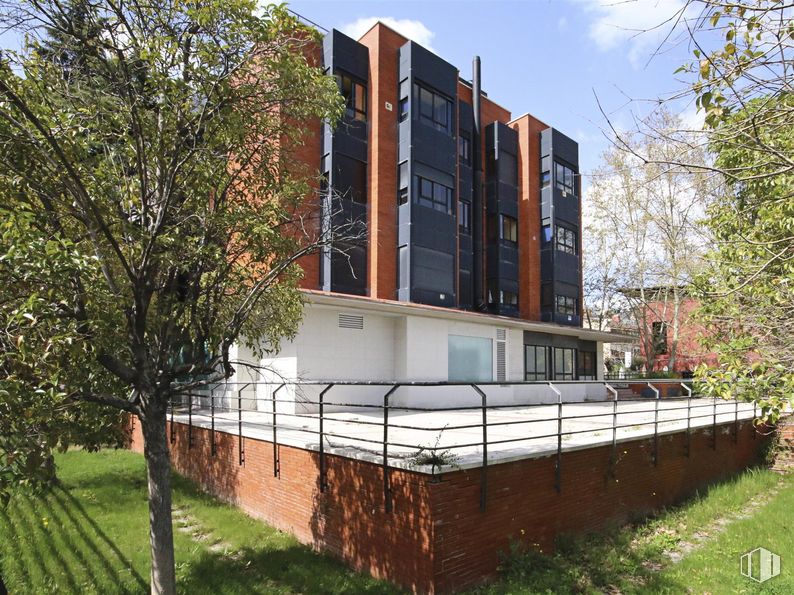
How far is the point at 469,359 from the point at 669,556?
1240cm

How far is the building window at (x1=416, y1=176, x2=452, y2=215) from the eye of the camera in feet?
72.9

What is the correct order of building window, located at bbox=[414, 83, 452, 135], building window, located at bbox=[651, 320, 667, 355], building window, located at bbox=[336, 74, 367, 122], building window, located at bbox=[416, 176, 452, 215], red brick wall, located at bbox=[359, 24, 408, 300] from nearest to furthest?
building window, located at bbox=[336, 74, 367, 122] → red brick wall, located at bbox=[359, 24, 408, 300] → building window, located at bbox=[416, 176, 452, 215] → building window, located at bbox=[414, 83, 452, 135] → building window, located at bbox=[651, 320, 667, 355]

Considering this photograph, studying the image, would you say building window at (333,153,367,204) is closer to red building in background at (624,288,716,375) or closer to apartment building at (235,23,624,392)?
apartment building at (235,23,624,392)

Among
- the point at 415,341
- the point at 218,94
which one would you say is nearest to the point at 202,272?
the point at 218,94

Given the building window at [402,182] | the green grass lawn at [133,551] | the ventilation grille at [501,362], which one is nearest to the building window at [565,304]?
the ventilation grille at [501,362]

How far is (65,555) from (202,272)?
4.44 meters

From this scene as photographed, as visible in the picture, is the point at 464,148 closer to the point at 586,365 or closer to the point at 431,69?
the point at 431,69

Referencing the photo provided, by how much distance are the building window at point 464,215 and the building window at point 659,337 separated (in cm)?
1232

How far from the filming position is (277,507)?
8352mm

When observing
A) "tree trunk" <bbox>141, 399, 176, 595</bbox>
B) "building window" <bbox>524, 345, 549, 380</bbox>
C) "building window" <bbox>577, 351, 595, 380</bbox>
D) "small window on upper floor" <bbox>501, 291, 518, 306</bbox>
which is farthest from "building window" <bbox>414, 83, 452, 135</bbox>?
"tree trunk" <bbox>141, 399, 176, 595</bbox>

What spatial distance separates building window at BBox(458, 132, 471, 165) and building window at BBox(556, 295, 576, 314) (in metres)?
9.23

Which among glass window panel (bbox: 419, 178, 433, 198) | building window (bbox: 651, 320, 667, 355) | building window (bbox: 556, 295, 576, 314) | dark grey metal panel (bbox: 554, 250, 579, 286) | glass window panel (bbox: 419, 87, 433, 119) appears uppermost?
glass window panel (bbox: 419, 87, 433, 119)

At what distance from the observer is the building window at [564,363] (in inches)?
1003

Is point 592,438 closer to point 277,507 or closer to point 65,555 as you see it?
point 277,507
